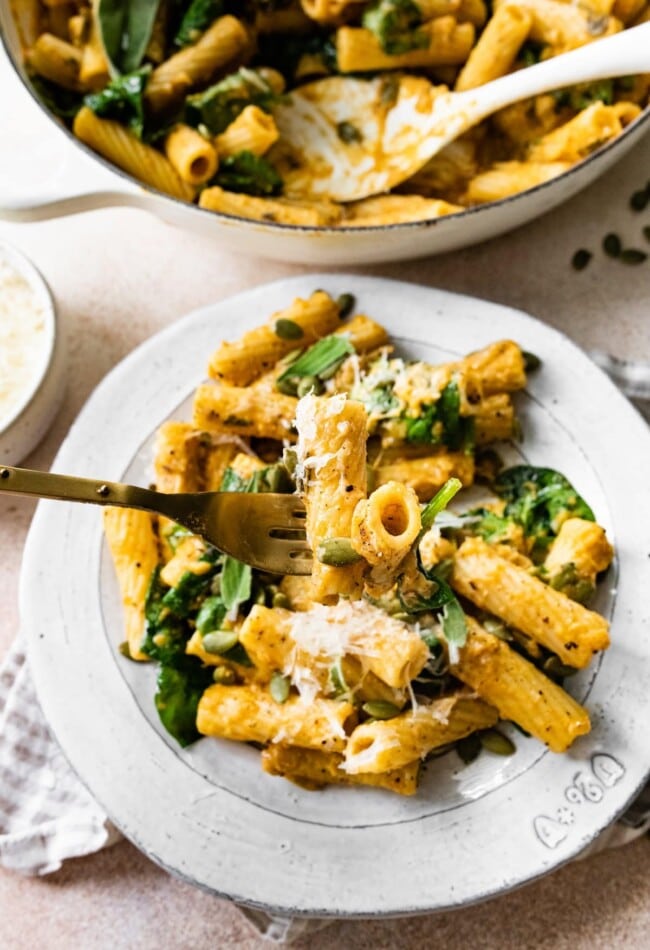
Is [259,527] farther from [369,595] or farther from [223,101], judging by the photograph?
[223,101]

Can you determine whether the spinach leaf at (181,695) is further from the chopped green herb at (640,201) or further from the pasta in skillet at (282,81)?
the chopped green herb at (640,201)

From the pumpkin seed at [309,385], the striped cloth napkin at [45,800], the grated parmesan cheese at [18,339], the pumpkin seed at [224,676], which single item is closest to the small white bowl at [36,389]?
the grated parmesan cheese at [18,339]

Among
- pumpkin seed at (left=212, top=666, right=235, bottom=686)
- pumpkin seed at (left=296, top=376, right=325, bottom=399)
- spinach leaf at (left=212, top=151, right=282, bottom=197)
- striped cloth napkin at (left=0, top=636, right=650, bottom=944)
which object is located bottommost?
striped cloth napkin at (left=0, top=636, right=650, bottom=944)

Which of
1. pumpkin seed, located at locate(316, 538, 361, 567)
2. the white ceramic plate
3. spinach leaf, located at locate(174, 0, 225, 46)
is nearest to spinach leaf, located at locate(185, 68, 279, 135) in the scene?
spinach leaf, located at locate(174, 0, 225, 46)

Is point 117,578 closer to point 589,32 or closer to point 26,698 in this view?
point 26,698

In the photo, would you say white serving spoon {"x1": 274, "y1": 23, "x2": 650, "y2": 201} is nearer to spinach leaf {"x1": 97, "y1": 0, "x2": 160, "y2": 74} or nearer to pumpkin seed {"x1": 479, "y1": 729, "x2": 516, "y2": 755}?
spinach leaf {"x1": 97, "y1": 0, "x2": 160, "y2": 74}
